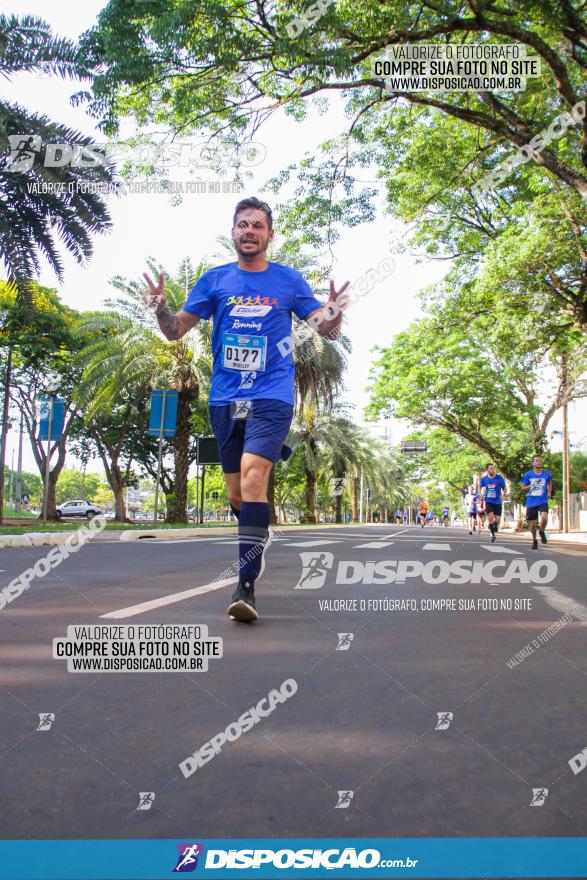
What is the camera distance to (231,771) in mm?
1740

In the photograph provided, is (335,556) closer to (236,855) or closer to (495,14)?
(236,855)

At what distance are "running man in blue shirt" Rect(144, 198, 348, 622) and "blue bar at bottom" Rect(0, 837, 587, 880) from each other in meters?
2.38

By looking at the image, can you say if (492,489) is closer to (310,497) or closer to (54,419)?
(54,419)

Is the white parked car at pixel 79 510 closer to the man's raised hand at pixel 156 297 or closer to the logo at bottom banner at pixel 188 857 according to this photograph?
the man's raised hand at pixel 156 297

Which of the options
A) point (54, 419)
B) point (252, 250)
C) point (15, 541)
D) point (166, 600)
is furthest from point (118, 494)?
point (252, 250)

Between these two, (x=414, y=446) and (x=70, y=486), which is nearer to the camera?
(x=414, y=446)

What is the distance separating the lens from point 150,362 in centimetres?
2381

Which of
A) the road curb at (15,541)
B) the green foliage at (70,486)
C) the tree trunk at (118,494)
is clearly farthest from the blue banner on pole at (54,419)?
the green foliage at (70,486)

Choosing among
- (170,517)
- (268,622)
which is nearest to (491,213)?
(170,517)

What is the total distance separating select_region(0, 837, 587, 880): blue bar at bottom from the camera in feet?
4.22

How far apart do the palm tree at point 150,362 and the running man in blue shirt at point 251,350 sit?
59.7 ft

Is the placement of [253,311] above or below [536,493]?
above

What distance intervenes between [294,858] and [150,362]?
23.2m

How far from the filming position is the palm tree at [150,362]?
2345 centimetres
